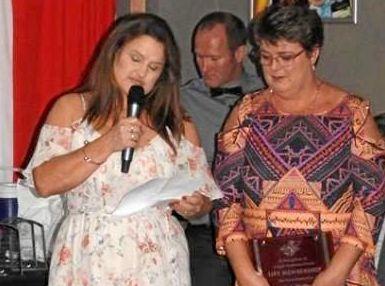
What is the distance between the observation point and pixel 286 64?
232 cm

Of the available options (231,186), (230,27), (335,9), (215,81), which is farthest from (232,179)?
(335,9)

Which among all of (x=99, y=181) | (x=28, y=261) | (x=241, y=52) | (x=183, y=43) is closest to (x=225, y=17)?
(x=241, y=52)

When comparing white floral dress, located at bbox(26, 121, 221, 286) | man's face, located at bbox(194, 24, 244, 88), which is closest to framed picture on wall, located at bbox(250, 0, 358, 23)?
man's face, located at bbox(194, 24, 244, 88)

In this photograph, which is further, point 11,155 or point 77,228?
point 11,155

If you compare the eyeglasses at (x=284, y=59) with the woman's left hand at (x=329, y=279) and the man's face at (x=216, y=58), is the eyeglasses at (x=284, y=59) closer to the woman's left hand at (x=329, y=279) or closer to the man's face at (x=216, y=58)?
the woman's left hand at (x=329, y=279)

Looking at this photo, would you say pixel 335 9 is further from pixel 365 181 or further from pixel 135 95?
pixel 135 95

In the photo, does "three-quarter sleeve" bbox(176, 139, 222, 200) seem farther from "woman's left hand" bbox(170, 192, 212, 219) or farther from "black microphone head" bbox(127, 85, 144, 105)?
"black microphone head" bbox(127, 85, 144, 105)

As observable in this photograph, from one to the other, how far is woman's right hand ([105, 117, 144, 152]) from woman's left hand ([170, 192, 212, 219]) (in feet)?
0.72

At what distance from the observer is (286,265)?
2.30m

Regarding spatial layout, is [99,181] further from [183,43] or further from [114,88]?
[183,43]

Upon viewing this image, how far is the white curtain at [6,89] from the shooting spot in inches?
136

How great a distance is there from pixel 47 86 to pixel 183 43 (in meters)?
0.72

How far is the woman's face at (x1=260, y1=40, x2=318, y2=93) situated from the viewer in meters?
2.32

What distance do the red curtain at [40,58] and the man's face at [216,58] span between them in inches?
20.2
